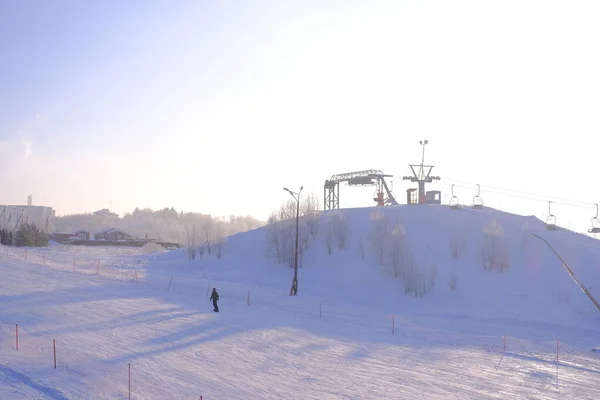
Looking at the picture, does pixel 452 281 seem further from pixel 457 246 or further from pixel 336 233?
pixel 336 233

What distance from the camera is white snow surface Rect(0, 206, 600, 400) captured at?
59.7ft

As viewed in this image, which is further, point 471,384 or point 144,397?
point 471,384

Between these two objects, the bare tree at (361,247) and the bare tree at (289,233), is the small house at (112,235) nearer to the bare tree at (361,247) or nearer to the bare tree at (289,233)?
the bare tree at (289,233)

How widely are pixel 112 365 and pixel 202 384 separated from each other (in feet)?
13.4

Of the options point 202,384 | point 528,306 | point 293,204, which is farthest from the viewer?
point 293,204

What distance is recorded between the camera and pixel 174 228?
18238 centimetres

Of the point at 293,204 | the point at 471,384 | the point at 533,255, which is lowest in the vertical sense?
the point at 471,384

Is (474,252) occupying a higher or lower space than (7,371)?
higher

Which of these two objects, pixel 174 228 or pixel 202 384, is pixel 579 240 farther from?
pixel 174 228

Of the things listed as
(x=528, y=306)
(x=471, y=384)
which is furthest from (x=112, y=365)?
(x=528, y=306)

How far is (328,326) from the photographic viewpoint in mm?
30562

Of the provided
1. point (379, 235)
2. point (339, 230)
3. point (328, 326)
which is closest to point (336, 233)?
point (339, 230)

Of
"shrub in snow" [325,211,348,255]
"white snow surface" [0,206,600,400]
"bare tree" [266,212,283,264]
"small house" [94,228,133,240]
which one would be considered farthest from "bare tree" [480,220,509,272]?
"small house" [94,228,133,240]

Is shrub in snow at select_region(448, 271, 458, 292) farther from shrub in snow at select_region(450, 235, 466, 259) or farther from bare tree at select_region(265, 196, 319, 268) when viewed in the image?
bare tree at select_region(265, 196, 319, 268)
